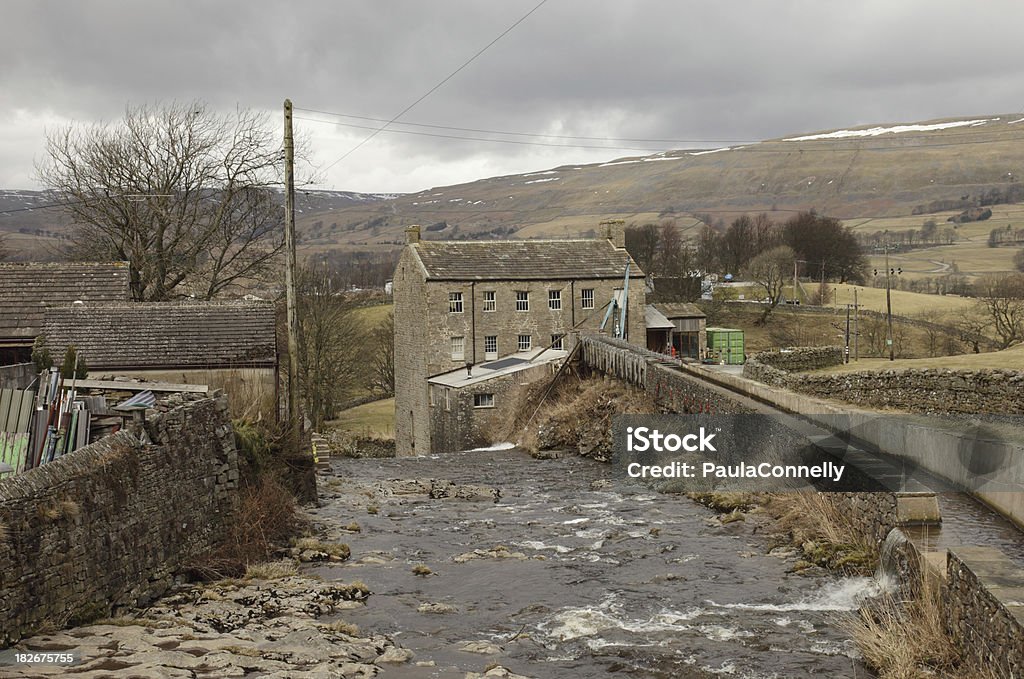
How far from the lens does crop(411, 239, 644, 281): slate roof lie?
162ft

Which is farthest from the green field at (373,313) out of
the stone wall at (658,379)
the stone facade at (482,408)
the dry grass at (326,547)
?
the dry grass at (326,547)

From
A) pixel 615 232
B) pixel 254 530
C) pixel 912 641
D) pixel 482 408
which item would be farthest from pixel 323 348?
pixel 912 641

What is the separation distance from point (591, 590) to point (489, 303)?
34.8m

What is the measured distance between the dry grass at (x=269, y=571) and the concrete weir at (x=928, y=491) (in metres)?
9.12

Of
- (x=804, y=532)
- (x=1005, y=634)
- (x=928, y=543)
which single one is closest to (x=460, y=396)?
(x=804, y=532)

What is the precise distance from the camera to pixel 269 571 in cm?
1544

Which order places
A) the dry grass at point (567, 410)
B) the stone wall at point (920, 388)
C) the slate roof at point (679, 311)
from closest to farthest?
the stone wall at point (920, 388)
the dry grass at point (567, 410)
the slate roof at point (679, 311)

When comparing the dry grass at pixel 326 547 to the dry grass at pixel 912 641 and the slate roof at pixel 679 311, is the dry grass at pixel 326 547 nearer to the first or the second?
the dry grass at pixel 912 641

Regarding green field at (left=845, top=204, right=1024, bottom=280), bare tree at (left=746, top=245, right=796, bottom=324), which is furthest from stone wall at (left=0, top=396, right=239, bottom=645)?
green field at (left=845, top=204, right=1024, bottom=280)

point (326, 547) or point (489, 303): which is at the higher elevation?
point (489, 303)

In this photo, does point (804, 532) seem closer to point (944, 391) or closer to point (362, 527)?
point (362, 527)

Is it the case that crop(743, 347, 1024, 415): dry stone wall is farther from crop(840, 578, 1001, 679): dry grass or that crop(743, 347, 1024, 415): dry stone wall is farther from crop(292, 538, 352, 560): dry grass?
crop(840, 578, 1001, 679): dry grass

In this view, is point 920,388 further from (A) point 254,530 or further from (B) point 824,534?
(A) point 254,530

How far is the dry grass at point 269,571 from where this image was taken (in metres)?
15.2
